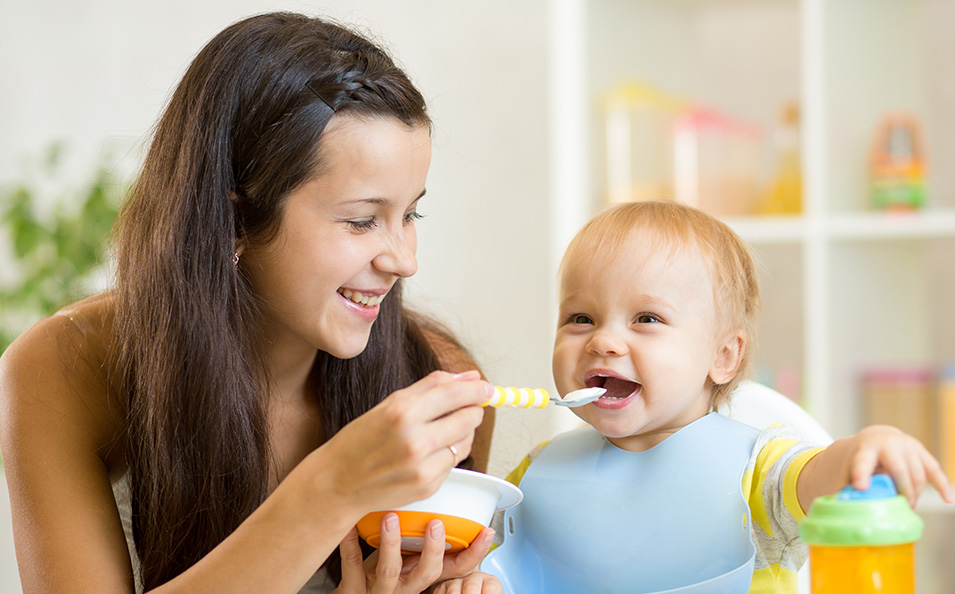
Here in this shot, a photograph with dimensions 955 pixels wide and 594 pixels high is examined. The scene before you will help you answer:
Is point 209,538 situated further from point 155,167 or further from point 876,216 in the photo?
point 876,216

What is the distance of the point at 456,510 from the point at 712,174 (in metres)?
1.52

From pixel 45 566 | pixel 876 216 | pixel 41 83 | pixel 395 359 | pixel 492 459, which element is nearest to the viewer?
pixel 45 566

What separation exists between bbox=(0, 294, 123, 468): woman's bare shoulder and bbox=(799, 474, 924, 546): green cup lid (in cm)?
83

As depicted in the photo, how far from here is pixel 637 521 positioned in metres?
0.97

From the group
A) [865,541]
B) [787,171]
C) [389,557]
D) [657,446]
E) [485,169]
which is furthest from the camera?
[485,169]

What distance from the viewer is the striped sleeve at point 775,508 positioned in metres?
0.92

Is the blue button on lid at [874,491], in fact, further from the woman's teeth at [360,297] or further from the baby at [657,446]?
the woman's teeth at [360,297]

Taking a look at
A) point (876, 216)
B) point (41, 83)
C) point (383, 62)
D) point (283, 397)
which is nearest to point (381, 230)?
point (383, 62)

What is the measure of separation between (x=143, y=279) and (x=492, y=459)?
0.81 metres

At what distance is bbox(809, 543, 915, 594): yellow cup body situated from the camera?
0.68 meters

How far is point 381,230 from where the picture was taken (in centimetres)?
107

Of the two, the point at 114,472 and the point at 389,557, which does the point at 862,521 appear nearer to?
the point at 389,557

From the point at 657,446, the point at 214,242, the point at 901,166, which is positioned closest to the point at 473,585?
the point at 657,446

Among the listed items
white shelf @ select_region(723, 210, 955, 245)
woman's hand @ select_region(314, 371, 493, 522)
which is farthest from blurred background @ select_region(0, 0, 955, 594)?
woman's hand @ select_region(314, 371, 493, 522)
